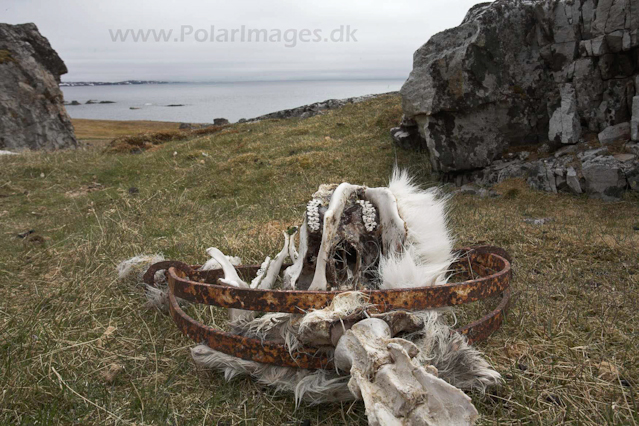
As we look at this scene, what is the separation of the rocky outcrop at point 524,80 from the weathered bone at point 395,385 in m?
6.76

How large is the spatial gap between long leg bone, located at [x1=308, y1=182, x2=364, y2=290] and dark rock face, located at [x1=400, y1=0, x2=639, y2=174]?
18.4 feet

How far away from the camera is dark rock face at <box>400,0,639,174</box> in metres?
7.32

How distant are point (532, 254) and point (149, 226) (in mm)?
4990

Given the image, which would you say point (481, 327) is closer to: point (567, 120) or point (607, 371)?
point (607, 371)

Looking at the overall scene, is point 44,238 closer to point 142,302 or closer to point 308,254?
point 142,302

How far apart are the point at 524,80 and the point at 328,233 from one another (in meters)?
6.46

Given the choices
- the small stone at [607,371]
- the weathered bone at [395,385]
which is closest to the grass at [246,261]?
the small stone at [607,371]

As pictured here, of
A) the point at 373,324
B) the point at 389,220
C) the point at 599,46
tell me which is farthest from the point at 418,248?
the point at 599,46

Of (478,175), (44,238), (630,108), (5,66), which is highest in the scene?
(5,66)

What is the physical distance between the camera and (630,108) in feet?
23.9

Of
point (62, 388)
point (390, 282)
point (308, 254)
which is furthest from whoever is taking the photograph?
point (308, 254)

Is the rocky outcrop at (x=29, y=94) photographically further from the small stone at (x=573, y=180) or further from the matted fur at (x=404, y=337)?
the matted fur at (x=404, y=337)

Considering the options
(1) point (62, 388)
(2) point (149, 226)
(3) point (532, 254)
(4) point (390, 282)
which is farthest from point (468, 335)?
(2) point (149, 226)

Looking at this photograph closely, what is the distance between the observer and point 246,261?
4.84 meters
